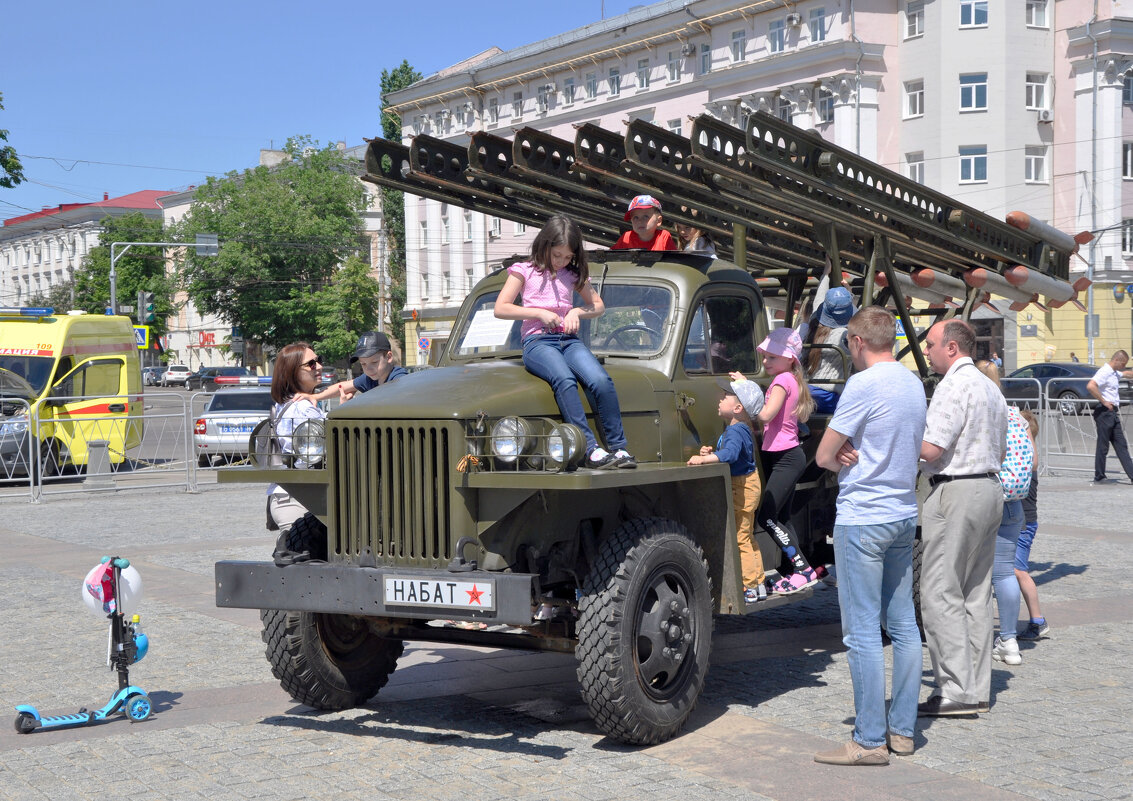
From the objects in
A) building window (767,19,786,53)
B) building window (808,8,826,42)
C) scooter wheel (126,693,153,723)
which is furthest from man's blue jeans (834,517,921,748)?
building window (767,19,786,53)

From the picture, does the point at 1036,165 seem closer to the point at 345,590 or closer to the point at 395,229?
the point at 395,229

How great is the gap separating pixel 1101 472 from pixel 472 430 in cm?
1633

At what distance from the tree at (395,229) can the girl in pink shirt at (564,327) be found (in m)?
68.9

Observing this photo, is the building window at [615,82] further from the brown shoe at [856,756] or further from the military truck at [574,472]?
the brown shoe at [856,756]

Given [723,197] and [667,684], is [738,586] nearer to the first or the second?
[667,684]

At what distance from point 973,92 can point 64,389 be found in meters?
34.3

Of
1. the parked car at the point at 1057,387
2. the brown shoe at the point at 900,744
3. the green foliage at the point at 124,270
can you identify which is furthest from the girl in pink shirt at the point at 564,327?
the green foliage at the point at 124,270

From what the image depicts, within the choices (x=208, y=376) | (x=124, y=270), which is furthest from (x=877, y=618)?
(x=124, y=270)

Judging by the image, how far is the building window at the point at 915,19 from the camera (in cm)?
4744

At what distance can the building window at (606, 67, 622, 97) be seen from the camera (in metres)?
58.2

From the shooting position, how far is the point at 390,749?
6.12 meters

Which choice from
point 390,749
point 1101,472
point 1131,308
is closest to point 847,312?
point 390,749

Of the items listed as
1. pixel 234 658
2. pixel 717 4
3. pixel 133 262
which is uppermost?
pixel 717 4

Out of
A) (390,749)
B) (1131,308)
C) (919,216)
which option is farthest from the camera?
(1131,308)
